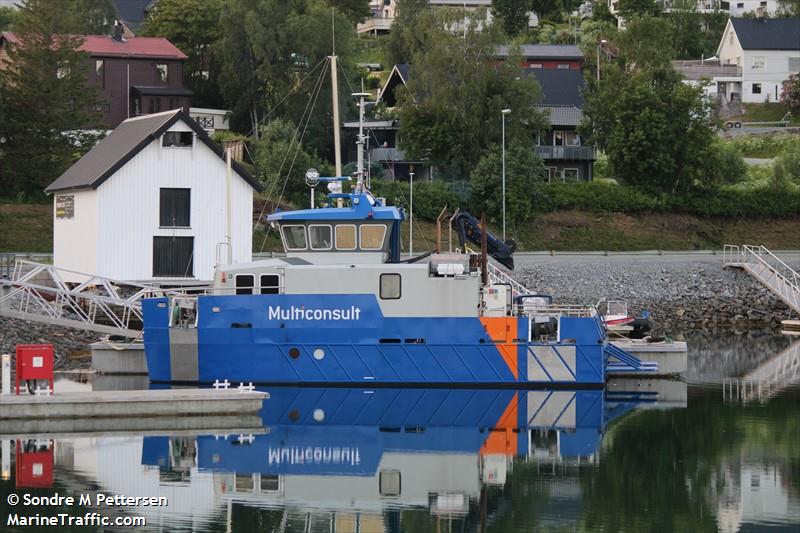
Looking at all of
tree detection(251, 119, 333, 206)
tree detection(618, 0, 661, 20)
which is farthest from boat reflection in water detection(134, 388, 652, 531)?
tree detection(618, 0, 661, 20)

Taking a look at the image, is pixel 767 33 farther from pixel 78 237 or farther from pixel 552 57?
pixel 78 237

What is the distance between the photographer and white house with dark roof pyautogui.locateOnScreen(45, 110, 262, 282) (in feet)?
132

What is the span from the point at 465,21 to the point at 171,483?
4512cm

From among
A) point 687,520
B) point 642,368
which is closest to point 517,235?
point 642,368

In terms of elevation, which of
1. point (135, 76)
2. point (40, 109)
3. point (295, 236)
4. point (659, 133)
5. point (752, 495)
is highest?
point (135, 76)

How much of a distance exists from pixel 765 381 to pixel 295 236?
39.9 feet

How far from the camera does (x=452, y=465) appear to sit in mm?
24000

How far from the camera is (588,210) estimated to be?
62688mm

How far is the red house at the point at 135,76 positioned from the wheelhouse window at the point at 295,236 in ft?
127

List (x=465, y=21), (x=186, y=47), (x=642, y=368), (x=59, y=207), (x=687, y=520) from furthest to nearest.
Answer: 1. (x=186, y=47)
2. (x=465, y=21)
3. (x=59, y=207)
4. (x=642, y=368)
5. (x=687, y=520)

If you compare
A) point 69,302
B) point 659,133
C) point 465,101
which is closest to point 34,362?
point 69,302

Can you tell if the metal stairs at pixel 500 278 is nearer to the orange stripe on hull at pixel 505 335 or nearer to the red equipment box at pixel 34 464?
the orange stripe on hull at pixel 505 335

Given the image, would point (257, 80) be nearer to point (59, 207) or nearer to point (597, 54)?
point (597, 54)

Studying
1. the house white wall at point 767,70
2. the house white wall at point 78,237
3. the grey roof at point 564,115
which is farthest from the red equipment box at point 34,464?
the house white wall at point 767,70
